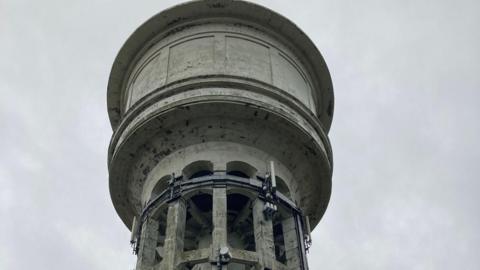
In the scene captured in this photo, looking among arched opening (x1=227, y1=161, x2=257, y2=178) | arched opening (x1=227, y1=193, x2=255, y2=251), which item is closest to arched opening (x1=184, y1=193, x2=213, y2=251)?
arched opening (x1=227, y1=193, x2=255, y2=251)

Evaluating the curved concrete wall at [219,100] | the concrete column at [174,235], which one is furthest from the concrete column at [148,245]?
the curved concrete wall at [219,100]

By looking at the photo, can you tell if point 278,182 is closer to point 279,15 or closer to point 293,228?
point 293,228

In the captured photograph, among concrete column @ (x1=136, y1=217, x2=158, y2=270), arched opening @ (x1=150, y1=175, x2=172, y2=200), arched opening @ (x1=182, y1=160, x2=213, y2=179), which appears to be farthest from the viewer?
arched opening @ (x1=150, y1=175, x2=172, y2=200)

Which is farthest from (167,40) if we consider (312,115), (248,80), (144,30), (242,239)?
(242,239)

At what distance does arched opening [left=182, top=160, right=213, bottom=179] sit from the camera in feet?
60.4

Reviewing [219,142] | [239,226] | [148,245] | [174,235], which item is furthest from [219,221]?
[239,226]

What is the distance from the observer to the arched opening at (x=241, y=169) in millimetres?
18484

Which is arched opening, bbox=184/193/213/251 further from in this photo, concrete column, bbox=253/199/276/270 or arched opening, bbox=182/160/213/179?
concrete column, bbox=253/199/276/270

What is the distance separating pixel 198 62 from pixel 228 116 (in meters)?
2.16

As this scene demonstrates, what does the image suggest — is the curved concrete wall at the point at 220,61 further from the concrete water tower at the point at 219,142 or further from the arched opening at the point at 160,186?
the arched opening at the point at 160,186

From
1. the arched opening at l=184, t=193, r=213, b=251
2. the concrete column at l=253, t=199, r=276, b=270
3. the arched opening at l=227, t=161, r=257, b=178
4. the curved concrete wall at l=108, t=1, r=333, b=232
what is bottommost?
the concrete column at l=253, t=199, r=276, b=270

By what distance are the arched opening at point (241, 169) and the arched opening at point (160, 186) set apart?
69.5 inches

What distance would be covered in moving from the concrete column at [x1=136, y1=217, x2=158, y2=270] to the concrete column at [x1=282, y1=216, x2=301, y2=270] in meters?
3.51

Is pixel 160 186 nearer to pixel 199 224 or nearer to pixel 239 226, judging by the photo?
pixel 199 224
